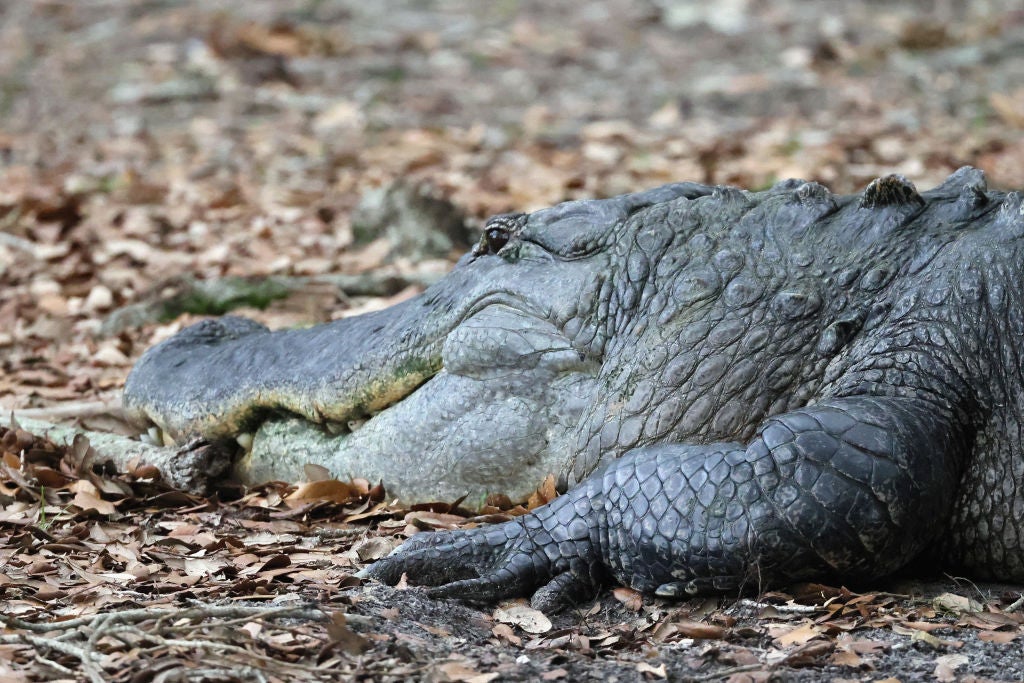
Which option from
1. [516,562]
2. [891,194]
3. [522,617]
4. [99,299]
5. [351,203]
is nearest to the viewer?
[522,617]

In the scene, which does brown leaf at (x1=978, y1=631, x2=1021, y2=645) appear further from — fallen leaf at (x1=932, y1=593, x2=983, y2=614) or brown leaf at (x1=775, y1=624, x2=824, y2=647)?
brown leaf at (x1=775, y1=624, x2=824, y2=647)

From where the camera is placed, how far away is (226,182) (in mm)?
9562

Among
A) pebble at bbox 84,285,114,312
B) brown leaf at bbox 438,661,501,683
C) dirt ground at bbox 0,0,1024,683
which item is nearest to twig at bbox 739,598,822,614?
dirt ground at bbox 0,0,1024,683

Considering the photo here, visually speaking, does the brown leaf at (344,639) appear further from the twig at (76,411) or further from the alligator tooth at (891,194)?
the twig at (76,411)

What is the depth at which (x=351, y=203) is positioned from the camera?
8859mm

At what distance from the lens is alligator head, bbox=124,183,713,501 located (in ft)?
12.8

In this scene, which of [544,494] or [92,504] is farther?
[92,504]

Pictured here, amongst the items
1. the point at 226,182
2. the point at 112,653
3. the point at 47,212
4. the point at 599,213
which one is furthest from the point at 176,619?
the point at 226,182

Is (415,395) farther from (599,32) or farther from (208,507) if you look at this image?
(599,32)

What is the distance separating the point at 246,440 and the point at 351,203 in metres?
4.58

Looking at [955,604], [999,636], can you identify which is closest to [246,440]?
[955,604]

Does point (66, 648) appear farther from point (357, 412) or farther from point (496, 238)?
point (496, 238)

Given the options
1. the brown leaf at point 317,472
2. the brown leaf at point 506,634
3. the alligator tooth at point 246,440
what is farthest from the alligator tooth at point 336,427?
the brown leaf at point 506,634

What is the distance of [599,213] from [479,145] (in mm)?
6454
